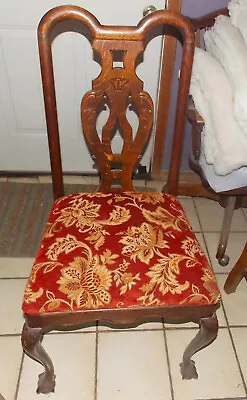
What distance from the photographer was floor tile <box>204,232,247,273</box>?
1764mm

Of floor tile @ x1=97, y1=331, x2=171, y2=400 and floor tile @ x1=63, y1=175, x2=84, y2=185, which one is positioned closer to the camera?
floor tile @ x1=97, y1=331, x2=171, y2=400

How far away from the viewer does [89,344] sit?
1.49 metres

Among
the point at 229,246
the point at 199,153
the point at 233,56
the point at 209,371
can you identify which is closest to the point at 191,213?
the point at 229,246

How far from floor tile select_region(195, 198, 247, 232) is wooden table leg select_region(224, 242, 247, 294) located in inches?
13.5

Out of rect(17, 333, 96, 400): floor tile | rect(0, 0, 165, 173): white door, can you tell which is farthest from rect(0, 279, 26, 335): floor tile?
rect(0, 0, 165, 173): white door

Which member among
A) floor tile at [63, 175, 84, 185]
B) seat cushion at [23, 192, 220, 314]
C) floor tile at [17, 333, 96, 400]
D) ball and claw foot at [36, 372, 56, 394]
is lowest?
floor tile at [17, 333, 96, 400]

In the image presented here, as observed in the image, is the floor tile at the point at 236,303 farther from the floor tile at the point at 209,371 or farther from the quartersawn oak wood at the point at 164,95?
the quartersawn oak wood at the point at 164,95

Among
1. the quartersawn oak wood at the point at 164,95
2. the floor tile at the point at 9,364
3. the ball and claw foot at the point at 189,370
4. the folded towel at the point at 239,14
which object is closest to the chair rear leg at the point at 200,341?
the ball and claw foot at the point at 189,370

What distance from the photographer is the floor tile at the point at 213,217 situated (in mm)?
1943

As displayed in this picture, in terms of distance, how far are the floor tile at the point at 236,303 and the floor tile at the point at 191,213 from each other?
0.29m

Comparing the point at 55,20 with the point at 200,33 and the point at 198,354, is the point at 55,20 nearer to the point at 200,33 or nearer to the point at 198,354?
the point at 200,33

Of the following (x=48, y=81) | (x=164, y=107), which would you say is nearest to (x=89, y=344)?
(x=48, y=81)

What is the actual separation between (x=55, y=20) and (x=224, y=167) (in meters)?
0.66

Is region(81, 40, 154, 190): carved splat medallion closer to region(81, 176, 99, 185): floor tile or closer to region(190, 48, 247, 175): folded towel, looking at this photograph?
region(190, 48, 247, 175): folded towel
